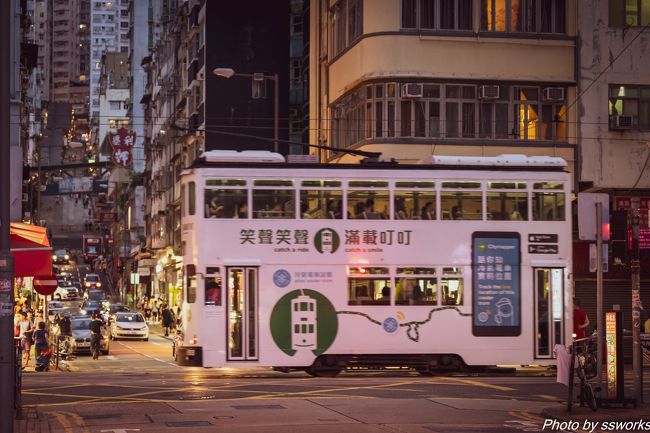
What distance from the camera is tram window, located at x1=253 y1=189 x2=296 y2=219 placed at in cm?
2778

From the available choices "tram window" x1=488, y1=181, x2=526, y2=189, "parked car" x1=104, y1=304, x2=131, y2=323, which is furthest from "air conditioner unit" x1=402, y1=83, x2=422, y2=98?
"parked car" x1=104, y1=304, x2=131, y2=323

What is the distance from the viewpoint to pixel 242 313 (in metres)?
27.6

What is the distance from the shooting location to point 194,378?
98.3ft

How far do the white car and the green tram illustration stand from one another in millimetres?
35408

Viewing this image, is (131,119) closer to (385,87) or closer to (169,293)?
(169,293)

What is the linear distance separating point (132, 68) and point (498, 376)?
118 meters

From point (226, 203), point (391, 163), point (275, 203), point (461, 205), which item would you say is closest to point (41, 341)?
point (226, 203)

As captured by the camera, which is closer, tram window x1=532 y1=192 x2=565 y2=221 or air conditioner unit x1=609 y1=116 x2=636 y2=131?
tram window x1=532 y1=192 x2=565 y2=221

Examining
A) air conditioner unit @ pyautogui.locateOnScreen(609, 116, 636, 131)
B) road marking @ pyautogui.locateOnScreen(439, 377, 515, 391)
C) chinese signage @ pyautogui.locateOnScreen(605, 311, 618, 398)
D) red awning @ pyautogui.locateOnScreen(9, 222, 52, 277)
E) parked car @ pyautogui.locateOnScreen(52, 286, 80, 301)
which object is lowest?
parked car @ pyautogui.locateOnScreen(52, 286, 80, 301)

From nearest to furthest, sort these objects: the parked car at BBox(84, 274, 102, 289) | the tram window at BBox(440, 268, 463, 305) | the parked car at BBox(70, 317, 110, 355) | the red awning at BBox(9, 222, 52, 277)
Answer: the red awning at BBox(9, 222, 52, 277) < the tram window at BBox(440, 268, 463, 305) < the parked car at BBox(70, 317, 110, 355) < the parked car at BBox(84, 274, 102, 289)

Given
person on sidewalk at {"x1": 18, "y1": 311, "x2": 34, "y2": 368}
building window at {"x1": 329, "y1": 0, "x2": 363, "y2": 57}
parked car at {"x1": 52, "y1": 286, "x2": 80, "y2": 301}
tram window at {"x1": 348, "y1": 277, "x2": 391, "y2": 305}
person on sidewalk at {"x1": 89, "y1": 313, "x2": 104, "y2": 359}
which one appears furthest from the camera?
parked car at {"x1": 52, "y1": 286, "x2": 80, "y2": 301}

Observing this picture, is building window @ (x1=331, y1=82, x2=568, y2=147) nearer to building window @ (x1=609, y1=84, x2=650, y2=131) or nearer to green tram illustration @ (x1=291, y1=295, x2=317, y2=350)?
building window @ (x1=609, y1=84, x2=650, y2=131)

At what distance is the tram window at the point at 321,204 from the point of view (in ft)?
91.2

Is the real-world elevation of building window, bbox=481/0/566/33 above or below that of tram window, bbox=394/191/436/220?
above
